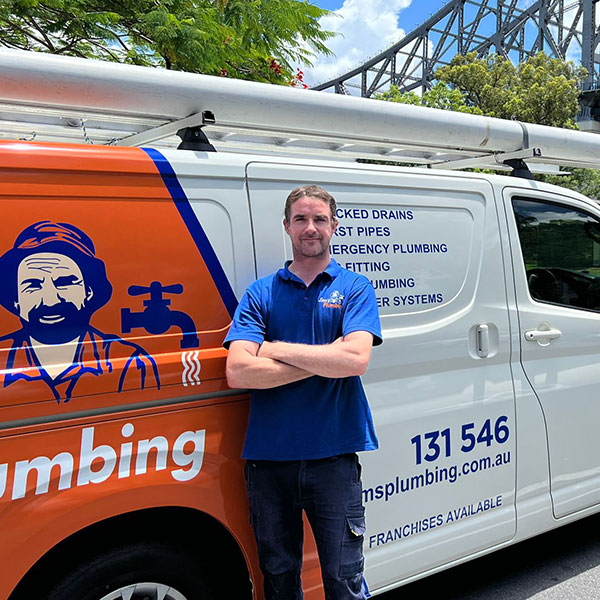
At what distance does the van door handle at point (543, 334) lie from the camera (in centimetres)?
285

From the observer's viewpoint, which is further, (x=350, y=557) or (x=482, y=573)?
(x=482, y=573)

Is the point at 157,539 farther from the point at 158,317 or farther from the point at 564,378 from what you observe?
the point at 564,378

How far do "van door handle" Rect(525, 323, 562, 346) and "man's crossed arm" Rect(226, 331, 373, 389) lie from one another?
1.23 meters

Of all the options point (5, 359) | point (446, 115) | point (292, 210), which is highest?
point (446, 115)

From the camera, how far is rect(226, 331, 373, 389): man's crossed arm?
1.93 metres

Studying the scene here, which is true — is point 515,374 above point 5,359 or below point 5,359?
below

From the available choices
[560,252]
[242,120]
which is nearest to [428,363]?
[560,252]

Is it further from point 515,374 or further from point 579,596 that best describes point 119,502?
point 579,596

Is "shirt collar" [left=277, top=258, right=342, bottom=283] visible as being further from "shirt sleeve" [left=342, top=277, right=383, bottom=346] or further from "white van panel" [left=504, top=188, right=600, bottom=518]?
"white van panel" [left=504, top=188, right=600, bottom=518]

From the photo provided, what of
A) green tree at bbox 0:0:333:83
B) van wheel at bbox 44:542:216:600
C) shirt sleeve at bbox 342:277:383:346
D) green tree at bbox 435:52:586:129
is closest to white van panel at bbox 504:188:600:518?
shirt sleeve at bbox 342:277:383:346

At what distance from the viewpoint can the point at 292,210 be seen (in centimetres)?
212

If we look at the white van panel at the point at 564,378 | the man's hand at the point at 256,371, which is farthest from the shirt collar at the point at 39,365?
the white van panel at the point at 564,378

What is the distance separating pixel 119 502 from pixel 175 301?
0.66 m

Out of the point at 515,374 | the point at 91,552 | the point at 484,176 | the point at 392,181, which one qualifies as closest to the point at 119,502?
the point at 91,552
